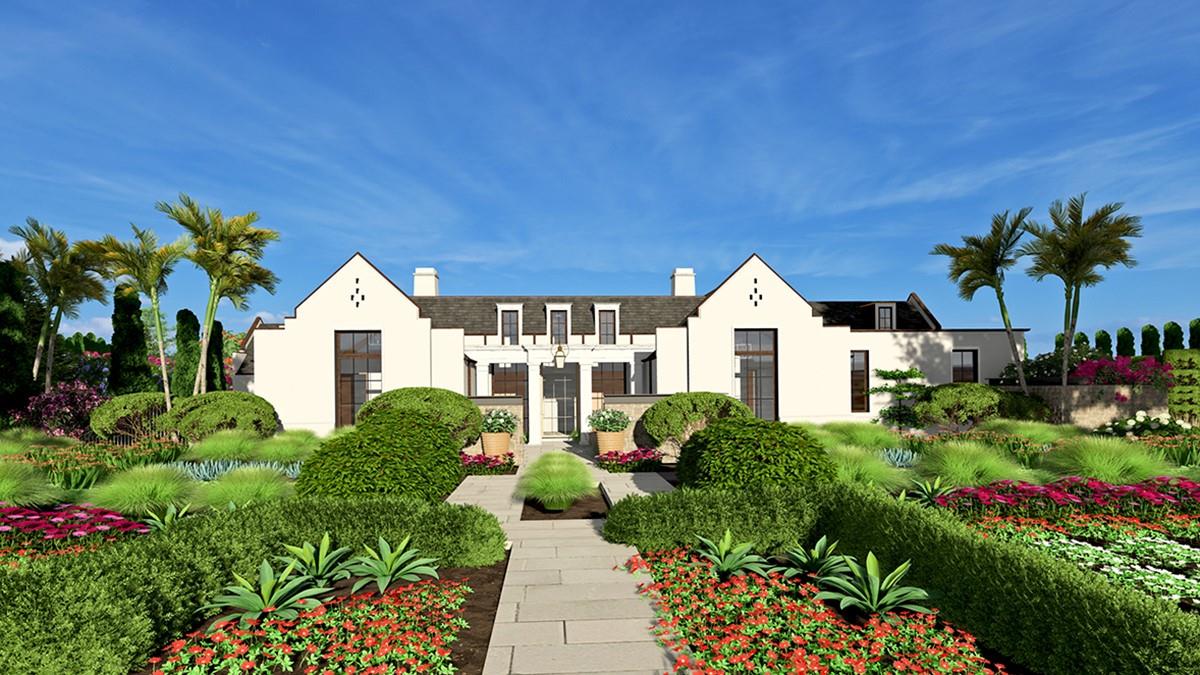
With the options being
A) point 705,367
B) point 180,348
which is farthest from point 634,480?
point 180,348

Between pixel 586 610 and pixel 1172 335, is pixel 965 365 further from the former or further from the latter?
pixel 586 610

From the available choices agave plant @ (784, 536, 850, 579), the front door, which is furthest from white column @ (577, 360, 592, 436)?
agave plant @ (784, 536, 850, 579)

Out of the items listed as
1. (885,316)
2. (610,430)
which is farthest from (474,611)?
(885,316)

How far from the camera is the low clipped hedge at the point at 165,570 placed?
410cm

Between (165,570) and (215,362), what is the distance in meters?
26.5

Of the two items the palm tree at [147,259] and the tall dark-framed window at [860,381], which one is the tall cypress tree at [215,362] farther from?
the tall dark-framed window at [860,381]

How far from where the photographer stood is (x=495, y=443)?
54.5ft

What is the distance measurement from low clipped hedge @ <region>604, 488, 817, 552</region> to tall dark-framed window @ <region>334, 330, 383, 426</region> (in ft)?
54.7

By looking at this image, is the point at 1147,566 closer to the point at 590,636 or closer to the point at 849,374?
the point at 590,636

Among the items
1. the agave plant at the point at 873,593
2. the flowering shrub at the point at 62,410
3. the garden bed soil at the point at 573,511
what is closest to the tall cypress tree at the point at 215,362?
the flowering shrub at the point at 62,410

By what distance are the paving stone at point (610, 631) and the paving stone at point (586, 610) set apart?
12cm

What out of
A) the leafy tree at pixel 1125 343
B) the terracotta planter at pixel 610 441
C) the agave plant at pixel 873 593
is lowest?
the terracotta planter at pixel 610 441

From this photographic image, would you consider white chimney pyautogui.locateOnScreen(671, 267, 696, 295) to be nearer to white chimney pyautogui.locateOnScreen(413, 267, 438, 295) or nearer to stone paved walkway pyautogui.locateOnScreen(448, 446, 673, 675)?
white chimney pyautogui.locateOnScreen(413, 267, 438, 295)

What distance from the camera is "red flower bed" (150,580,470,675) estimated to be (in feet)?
14.4
